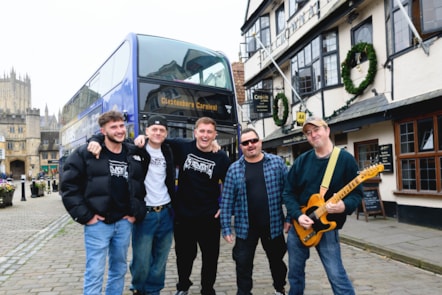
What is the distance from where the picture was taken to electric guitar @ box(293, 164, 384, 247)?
3055mm

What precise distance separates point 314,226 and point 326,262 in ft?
1.12

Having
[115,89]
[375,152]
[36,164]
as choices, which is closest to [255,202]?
[115,89]

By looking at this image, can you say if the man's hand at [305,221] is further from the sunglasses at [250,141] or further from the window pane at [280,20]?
the window pane at [280,20]

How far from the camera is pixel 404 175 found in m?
9.23

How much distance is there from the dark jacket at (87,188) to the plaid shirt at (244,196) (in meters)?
0.88

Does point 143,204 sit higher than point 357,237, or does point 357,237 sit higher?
point 143,204

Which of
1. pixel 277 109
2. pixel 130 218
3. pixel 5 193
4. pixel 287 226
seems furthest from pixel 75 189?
pixel 5 193

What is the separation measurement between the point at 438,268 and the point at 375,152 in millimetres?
5861

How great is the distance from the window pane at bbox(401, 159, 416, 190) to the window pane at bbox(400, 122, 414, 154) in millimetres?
286

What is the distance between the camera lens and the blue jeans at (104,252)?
129 inches

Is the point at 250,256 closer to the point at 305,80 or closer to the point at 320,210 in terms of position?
the point at 320,210

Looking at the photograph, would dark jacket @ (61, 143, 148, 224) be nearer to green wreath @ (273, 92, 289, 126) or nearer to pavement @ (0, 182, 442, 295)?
pavement @ (0, 182, 442, 295)

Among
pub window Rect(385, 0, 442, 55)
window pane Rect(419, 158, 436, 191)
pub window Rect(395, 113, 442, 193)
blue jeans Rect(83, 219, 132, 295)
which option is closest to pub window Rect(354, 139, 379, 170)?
pub window Rect(395, 113, 442, 193)

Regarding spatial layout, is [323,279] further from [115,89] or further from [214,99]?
[115,89]
